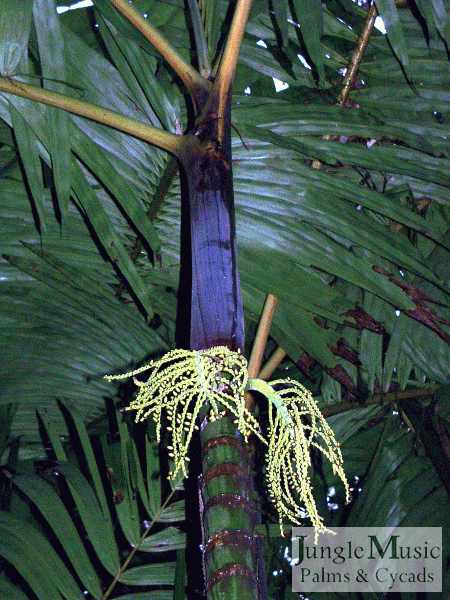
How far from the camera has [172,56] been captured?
3.34 feet

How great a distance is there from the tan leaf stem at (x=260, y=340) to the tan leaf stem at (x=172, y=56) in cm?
51

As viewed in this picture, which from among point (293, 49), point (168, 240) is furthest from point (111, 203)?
point (293, 49)

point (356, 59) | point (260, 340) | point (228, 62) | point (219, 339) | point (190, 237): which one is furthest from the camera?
point (356, 59)

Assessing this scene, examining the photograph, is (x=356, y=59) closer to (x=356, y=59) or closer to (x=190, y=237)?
(x=356, y=59)

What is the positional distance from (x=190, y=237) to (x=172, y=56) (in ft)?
0.99

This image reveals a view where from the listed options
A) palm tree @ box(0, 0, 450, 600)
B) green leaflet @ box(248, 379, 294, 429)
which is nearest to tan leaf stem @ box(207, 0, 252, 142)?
palm tree @ box(0, 0, 450, 600)

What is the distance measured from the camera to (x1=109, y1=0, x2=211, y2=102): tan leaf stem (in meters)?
0.99

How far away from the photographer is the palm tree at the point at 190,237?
1110mm

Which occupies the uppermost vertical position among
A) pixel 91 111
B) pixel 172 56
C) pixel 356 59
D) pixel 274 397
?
pixel 356 59

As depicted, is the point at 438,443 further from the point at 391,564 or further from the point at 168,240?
the point at 168,240

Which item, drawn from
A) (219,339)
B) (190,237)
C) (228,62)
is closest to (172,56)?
(228,62)

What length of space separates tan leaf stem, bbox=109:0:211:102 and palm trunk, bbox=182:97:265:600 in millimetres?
105

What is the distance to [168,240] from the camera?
152cm

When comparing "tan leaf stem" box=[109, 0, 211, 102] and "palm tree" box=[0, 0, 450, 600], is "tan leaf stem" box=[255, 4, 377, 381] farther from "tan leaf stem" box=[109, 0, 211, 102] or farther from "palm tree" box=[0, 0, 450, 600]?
"tan leaf stem" box=[109, 0, 211, 102]
